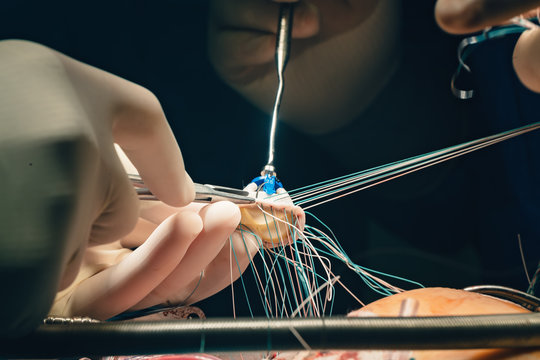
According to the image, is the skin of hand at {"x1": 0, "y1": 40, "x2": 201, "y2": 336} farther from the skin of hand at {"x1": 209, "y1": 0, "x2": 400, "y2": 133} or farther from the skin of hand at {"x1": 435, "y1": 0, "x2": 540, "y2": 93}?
the skin of hand at {"x1": 209, "y1": 0, "x2": 400, "y2": 133}

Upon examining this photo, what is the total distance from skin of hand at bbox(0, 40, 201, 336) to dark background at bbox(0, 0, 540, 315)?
18.7 inches

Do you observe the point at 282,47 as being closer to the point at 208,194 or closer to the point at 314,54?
the point at 314,54

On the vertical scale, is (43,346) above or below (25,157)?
below

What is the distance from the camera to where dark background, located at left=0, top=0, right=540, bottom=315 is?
80 cm

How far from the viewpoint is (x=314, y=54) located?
2.84ft

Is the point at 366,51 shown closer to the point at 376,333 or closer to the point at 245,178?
the point at 245,178

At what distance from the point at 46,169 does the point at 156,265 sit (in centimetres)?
26

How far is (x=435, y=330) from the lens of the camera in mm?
332

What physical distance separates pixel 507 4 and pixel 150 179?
419mm

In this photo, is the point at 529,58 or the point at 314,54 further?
the point at 314,54

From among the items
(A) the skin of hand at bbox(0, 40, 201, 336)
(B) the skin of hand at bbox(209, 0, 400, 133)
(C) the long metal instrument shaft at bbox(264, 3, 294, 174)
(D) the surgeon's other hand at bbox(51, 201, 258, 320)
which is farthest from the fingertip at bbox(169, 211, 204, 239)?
(B) the skin of hand at bbox(209, 0, 400, 133)

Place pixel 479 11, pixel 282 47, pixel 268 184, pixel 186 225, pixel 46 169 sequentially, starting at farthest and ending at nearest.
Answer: pixel 282 47
pixel 268 184
pixel 186 225
pixel 479 11
pixel 46 169

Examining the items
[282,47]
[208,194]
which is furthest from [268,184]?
[282,47]

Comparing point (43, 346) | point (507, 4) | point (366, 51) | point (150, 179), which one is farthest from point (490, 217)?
point (43, 346)
